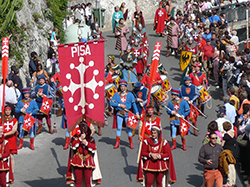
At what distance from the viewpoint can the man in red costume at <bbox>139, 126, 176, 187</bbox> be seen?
37.0ft

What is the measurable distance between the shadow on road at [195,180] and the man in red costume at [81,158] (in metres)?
2.79

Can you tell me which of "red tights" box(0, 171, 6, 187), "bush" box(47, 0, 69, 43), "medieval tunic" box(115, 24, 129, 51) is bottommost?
"red tights" box(0, 171, 6, 187)

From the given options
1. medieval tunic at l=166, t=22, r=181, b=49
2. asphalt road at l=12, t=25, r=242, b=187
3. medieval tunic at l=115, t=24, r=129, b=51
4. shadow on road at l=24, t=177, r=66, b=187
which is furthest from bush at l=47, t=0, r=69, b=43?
shadow on road at l=24, t=177, r=66, b=187

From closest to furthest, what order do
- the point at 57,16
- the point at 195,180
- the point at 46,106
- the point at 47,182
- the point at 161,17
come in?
the point at 47,182 < the point at 195,180 < the point at 46,106 < the point at 57,16 < the point at 161,17

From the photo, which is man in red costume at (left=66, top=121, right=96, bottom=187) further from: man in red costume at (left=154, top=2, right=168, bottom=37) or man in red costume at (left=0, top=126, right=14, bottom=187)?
man in red costume at (left=154, top=2, right=168, bottom=37)

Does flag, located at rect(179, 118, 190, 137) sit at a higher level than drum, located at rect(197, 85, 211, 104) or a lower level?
lower

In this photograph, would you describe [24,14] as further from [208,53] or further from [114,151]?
[114,151]

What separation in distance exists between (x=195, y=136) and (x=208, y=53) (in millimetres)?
6986

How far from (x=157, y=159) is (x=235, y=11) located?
19566 mm

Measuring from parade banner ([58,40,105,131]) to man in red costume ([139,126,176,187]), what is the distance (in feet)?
3.74

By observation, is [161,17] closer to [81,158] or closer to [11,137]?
[11,137]

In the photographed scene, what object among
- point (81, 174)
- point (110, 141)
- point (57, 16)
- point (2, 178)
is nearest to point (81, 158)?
point (81, 174)

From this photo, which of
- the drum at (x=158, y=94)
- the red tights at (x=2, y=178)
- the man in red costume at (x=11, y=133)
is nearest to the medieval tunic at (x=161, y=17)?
the drum at (x=158, y=94)

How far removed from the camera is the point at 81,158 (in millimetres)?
11469
